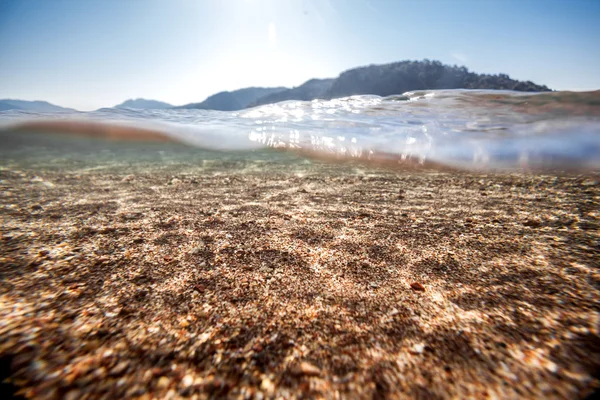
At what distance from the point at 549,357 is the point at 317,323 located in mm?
1140

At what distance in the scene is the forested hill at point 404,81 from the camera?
2689 centimetres

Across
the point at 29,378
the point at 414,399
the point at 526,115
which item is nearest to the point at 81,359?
the point at 29,378

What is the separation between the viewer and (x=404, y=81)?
4553 centimetres

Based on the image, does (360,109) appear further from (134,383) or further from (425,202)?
(134,383)

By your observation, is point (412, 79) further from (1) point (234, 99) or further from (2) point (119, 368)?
(1) point (234, 99)

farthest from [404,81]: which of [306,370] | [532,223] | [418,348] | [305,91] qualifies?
[306,370]

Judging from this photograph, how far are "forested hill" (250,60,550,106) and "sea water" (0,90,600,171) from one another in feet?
48.8

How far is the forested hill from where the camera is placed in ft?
88.2

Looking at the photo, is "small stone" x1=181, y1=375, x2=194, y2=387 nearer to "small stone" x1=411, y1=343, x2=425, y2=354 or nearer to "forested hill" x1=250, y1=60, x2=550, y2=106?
"small stone" x1=411, y1=343, x2=425, y2=354

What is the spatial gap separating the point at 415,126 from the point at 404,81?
4107cm

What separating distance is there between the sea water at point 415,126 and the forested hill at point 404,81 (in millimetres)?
14881

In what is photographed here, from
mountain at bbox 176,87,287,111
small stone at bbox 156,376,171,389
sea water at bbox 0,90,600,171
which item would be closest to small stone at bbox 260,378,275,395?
small stone at bbox 156,376,171,389

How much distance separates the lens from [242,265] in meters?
2.09

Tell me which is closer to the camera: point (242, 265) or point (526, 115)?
point (242, 265)
